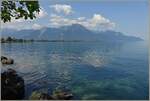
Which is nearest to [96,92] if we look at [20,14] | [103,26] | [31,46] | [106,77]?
[106,77]

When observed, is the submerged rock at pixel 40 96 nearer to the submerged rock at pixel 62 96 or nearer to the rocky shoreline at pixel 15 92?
the rocky shoreline at pixel 15 92

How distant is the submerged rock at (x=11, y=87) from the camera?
7496mm

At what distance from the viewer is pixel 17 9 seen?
705 centimetres

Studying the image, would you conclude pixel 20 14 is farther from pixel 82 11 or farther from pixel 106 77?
pixel 106 77

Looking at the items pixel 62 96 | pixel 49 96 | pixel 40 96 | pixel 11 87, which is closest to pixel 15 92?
pixel 11 87

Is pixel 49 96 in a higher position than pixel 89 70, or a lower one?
lower

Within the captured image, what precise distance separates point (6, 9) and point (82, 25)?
547 cm

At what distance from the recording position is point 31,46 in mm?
14812

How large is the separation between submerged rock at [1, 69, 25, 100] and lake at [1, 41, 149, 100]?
422 millimetres

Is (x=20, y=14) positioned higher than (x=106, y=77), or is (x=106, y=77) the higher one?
(x=20, y=14)

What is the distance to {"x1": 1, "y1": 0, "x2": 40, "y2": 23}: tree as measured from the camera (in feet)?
23.0

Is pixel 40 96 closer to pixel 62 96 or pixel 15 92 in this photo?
pixel 62 96

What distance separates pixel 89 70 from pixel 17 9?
5422 millimetres

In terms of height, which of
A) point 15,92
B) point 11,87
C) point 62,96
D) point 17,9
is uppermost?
point 17,9
